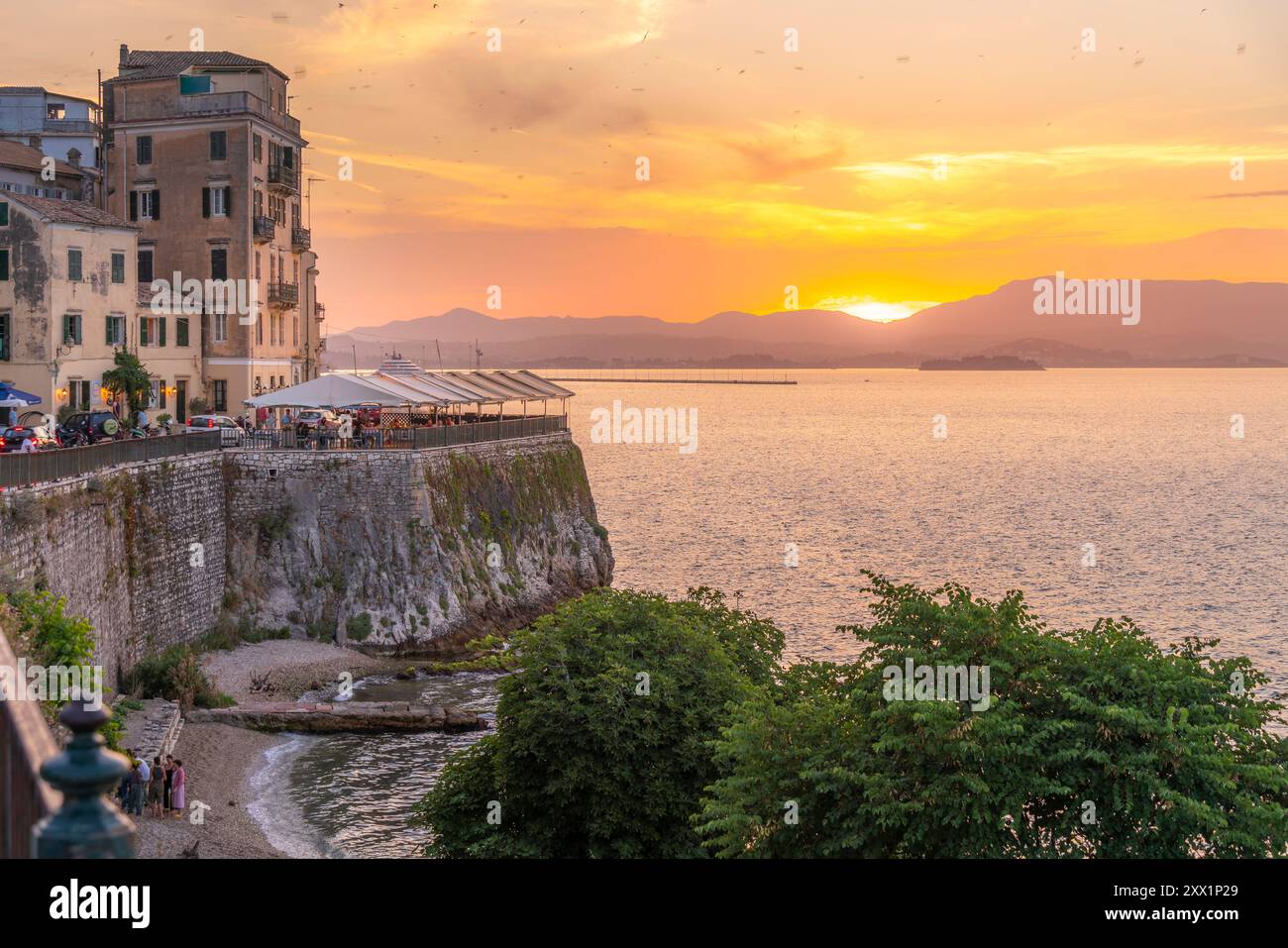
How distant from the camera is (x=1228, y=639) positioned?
60250 mm

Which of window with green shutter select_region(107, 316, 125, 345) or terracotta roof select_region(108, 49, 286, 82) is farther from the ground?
terracotta roof select_region(108, 49, 286, 82)

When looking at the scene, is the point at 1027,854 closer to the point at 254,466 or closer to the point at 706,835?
the point at 706,835

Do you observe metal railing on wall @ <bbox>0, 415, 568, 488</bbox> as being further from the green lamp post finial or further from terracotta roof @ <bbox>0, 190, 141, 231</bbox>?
the green lamp post finial

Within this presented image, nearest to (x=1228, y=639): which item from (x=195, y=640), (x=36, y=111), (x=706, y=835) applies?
(x=706, y=835)

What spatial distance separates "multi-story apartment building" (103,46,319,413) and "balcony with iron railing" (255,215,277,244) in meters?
0.06

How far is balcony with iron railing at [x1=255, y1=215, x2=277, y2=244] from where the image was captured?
2714 inches

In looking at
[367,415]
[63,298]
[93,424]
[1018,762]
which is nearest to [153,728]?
[93,424]

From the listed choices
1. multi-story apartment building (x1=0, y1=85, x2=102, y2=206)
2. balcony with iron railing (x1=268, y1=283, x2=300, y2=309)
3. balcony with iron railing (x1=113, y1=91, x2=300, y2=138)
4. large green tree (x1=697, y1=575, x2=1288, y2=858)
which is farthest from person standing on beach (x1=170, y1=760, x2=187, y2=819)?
multi-story apartment building (x1=0, y1=85, x2=102, y2=206)

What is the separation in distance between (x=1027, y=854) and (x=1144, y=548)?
265ft

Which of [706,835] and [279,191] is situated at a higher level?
[279,191]

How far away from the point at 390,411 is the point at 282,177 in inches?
586

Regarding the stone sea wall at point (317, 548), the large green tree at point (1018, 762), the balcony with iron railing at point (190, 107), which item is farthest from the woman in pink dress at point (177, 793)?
the balcony with iron railing at point (190, 107)
